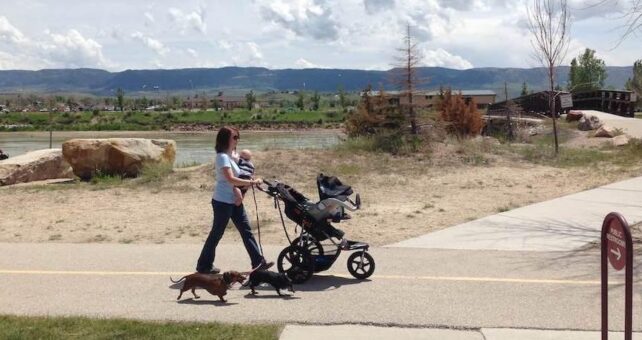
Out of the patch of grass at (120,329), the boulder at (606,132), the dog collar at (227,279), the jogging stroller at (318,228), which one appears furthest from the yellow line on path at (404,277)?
the boulder at (606,132)

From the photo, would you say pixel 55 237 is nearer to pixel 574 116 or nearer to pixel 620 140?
pixel 620 140

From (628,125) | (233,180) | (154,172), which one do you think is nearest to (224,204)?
(233,180)

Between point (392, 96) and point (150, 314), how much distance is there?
15.9 metres

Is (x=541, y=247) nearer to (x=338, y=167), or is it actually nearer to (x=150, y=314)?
(x=150, y=314)

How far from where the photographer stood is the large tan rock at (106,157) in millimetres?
16094

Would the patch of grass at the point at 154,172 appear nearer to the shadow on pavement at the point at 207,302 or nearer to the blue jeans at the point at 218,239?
the blue jeans at the point at 218,239

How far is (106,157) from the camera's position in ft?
52.9

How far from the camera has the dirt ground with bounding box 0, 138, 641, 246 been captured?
970 centimetres

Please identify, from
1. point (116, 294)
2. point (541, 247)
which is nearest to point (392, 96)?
point (541, 247)

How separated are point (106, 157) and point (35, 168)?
2431mm

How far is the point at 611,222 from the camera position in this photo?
13.3 feet

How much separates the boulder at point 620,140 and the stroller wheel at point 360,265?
18.6 metres

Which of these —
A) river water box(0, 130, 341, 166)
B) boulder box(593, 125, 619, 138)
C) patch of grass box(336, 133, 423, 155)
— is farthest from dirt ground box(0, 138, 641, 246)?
boulder box(593, 125, 619, 138)

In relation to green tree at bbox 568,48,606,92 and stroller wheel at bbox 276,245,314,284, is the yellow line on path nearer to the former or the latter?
stroller wheel at bbox 276,245,314,284
